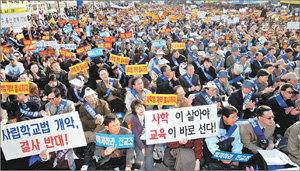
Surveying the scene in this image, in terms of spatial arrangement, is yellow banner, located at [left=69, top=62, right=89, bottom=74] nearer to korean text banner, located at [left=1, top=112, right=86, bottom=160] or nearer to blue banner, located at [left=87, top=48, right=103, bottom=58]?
blue banner, located at [left=87, top=48, right=103, bottom=58]

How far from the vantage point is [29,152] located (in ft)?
11.9

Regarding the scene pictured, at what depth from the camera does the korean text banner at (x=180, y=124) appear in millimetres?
3707

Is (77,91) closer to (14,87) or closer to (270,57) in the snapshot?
(14,87)

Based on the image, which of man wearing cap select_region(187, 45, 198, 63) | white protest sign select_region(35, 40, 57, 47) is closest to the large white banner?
white protest sign select_region(35, 40, 57, 47)

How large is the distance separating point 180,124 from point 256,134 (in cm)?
141

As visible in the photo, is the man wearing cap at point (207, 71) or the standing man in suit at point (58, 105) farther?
the man wearing cap at point (207, 71)

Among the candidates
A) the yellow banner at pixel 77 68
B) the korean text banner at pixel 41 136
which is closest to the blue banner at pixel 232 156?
the korean text banner at pixel 41 136

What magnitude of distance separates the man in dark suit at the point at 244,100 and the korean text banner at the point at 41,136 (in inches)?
135

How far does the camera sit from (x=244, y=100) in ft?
17.1

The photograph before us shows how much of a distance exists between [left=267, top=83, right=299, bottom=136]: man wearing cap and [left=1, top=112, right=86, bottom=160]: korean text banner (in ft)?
13.1

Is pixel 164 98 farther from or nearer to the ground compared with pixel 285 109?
farther from the ground

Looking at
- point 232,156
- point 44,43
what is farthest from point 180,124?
point 44,43

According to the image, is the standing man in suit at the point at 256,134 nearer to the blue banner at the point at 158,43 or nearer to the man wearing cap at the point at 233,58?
the man wearing cap at the point at 233,58

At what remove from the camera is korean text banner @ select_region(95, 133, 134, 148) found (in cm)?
358
